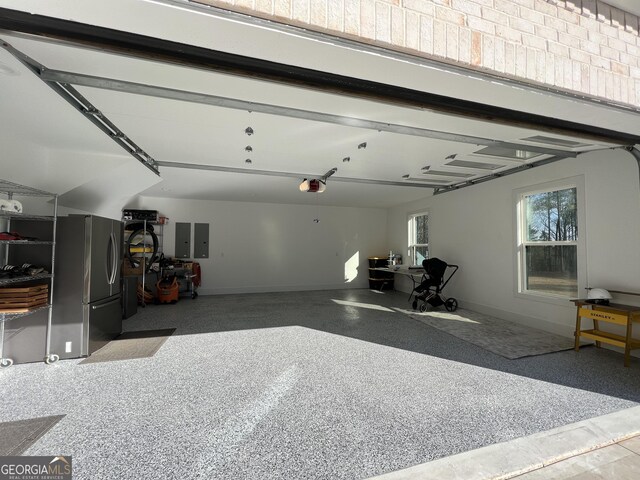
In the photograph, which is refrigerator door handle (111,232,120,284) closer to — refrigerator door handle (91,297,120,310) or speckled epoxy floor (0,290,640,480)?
refrigerator door handle (91,297,120,310)

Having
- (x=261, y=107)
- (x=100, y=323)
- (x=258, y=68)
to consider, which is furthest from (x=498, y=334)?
(x=100, y=323)

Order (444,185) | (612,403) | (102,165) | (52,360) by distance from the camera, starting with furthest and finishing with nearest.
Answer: (444,185), (102,165), (52,360), (612,403)

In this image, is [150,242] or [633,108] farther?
[150,242]

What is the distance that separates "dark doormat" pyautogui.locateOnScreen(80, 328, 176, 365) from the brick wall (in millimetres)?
3864

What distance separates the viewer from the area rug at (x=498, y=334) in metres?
3.71

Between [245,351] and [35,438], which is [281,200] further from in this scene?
[35,438]

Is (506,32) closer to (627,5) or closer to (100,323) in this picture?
(627,5)

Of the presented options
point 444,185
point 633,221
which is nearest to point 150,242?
point 444,185

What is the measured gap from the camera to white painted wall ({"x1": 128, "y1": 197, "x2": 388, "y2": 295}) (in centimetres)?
820

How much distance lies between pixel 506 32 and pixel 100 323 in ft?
16.6

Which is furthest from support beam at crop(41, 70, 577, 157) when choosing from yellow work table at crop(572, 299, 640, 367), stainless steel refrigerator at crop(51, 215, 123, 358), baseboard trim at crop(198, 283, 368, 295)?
baseboard trim at crop(198, 283, 368, 295)

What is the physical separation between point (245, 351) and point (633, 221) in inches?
206

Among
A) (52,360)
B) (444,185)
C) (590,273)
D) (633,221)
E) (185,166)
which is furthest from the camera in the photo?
(444,185)

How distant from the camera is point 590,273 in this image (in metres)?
3.98
